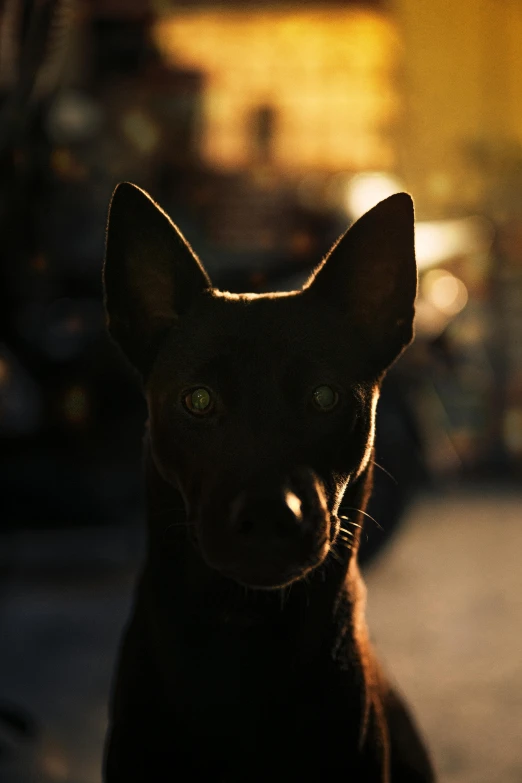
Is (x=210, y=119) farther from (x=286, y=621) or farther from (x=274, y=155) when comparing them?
(x=286, y=621)

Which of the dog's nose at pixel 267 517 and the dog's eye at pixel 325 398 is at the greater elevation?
the dog's eye at pixel 325 398

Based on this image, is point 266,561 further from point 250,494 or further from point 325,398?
point 325,398

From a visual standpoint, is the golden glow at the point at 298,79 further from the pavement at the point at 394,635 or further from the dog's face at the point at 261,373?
the dog's face at the point at 261,373

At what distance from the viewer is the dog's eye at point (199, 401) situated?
1683 mm

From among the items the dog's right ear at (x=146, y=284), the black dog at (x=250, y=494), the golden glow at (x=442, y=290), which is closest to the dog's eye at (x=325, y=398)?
the black dog at (x=250, y=494)

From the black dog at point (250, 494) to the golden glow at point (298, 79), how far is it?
6.37 m

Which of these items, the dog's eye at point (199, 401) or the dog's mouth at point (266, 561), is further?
the dog's eye at point (199, 401)

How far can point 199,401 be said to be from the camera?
169 centimetres

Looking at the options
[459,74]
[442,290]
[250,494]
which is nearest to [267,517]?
[250,494]

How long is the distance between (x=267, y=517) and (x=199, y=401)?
0.31m

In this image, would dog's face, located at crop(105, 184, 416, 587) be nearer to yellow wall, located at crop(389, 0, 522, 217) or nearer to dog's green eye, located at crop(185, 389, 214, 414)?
dog's green eye, located at crop(185, 389, 214, 414)

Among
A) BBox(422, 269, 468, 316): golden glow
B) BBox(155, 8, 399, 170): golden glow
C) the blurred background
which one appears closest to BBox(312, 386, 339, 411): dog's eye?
the blurred background

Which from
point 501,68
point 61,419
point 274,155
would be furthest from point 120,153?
point 501,68

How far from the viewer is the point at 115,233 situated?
182 cm
